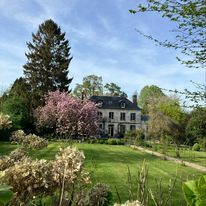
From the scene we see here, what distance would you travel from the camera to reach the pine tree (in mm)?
50562

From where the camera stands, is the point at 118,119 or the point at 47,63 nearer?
the point at 47,63

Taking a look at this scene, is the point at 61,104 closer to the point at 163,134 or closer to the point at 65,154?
the point at 163,134

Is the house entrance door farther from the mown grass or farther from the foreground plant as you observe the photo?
the foreground plant

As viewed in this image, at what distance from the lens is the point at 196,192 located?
5.19ft

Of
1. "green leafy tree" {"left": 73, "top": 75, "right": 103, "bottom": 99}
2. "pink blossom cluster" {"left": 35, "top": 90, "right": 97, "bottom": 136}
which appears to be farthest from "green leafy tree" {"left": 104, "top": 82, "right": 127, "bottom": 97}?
"pink blossom cluster" {"left": 35, "top": 90, "right": 97, "bottom": 136}

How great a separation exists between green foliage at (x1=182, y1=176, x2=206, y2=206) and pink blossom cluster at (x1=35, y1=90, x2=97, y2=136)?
27.0 meters

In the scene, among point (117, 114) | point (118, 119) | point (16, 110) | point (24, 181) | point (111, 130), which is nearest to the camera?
point (24, 181)

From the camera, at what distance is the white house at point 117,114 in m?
65.2

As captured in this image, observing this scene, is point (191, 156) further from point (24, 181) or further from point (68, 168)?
point (24, 181)

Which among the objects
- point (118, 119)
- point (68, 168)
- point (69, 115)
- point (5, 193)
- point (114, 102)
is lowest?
point (5, 193)

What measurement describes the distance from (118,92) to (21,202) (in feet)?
272

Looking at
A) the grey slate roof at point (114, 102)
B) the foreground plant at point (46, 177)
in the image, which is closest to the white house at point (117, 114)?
the grey slate roof at point (114, 102)

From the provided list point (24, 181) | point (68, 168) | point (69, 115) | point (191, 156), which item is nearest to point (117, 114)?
point (69, 115)

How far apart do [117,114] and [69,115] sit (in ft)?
105
